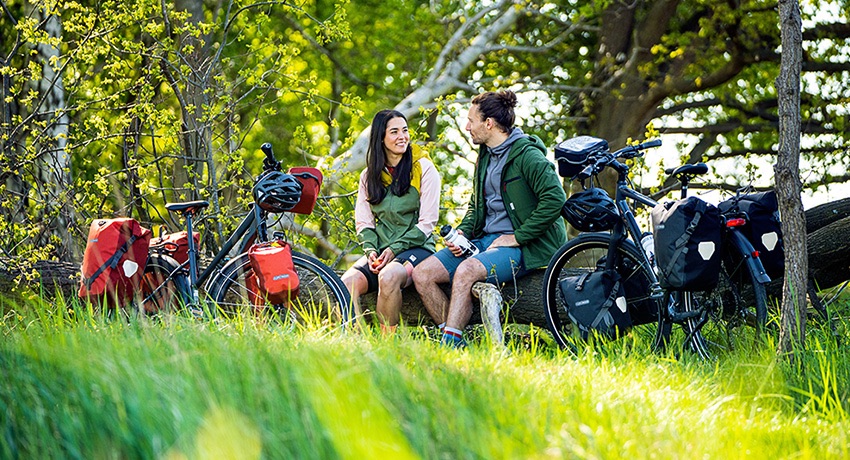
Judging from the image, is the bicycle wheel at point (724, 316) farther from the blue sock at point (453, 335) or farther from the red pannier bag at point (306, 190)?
the red pannier bag at point (306, 190)

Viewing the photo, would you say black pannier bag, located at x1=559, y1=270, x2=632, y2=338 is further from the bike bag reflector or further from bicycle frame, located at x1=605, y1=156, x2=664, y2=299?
the bike bag reflector

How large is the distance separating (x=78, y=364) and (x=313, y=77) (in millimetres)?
4949

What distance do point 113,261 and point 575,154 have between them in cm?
275

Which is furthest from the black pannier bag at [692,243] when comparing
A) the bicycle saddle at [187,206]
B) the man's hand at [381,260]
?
the bicycle saddle at [187,206]

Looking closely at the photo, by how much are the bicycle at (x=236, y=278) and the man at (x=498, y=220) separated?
A: 1.87 feet

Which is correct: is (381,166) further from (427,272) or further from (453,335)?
(453,335)

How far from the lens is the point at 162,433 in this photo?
9.57 feet

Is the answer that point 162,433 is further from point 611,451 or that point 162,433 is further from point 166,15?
point 166,15

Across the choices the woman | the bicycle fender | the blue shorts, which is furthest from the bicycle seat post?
the bicycle fender

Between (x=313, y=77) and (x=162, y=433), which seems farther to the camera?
(x=313, y=77)

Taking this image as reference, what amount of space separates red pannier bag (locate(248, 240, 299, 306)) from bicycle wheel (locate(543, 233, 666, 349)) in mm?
1478

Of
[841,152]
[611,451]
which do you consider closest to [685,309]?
[611,451]

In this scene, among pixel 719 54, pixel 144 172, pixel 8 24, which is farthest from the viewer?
pixel 719 54

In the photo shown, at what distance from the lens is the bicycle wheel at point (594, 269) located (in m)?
5.45
